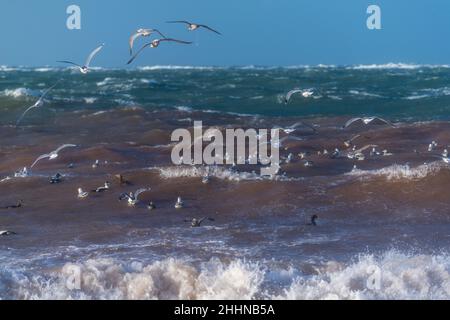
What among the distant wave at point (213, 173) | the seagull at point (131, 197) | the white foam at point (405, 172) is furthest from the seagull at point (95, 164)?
the white foam at point (405, 172)

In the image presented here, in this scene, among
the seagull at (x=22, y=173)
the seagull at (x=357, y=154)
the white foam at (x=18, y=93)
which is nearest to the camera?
the seagull at (x=22, y=173)

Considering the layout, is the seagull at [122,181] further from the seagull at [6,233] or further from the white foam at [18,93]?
the white foam at [18,93]

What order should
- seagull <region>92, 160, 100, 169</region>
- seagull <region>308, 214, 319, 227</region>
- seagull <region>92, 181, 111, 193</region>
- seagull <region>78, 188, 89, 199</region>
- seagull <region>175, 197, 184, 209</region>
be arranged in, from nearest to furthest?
seagull <region>308, 214, 319, 227</region>
seagull <region>175, 197, 184, 209</region>
seagull <region>78, 188, 89, 199</region>
seagull <region>92, 181, 111, 193</region>
seagull <region>92, 160, 100, 169</region>

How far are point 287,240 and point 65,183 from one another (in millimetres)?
4891

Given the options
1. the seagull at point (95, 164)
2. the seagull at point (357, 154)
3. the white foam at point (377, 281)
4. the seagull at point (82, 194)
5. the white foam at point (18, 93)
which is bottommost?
the white foam at point (377, 281)

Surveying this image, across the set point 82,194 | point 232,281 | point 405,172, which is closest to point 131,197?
point 82,194

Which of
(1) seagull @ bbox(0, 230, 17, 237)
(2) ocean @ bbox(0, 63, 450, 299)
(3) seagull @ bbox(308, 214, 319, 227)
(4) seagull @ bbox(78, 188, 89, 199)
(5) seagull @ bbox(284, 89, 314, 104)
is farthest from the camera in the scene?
(5) seagull @ bbox(284, 89, 314, 104)

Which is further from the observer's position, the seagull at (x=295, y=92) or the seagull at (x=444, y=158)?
the seagull at (x=444, y=158)

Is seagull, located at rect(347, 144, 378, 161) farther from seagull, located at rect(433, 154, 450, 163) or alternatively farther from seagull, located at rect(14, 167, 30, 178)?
seagull, located at rect(14, 167, 30, 178)

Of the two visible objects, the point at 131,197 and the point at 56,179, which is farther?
the point at 56,179

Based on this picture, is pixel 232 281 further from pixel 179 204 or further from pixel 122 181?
pixel 122 181

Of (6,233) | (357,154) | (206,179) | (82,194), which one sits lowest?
(6,233)

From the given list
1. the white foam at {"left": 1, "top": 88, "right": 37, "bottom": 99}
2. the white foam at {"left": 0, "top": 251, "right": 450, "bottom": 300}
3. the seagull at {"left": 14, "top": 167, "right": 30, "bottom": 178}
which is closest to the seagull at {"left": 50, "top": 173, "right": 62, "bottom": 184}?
the seagull at {"left": 14, "top": 167, "right": 30, "bottom": 178}

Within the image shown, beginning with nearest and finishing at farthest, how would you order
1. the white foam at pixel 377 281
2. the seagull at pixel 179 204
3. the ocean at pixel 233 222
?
the white foam at pixel 377 281 → the ocean at pixel 233 222 → the seagull at pixel 179 204
